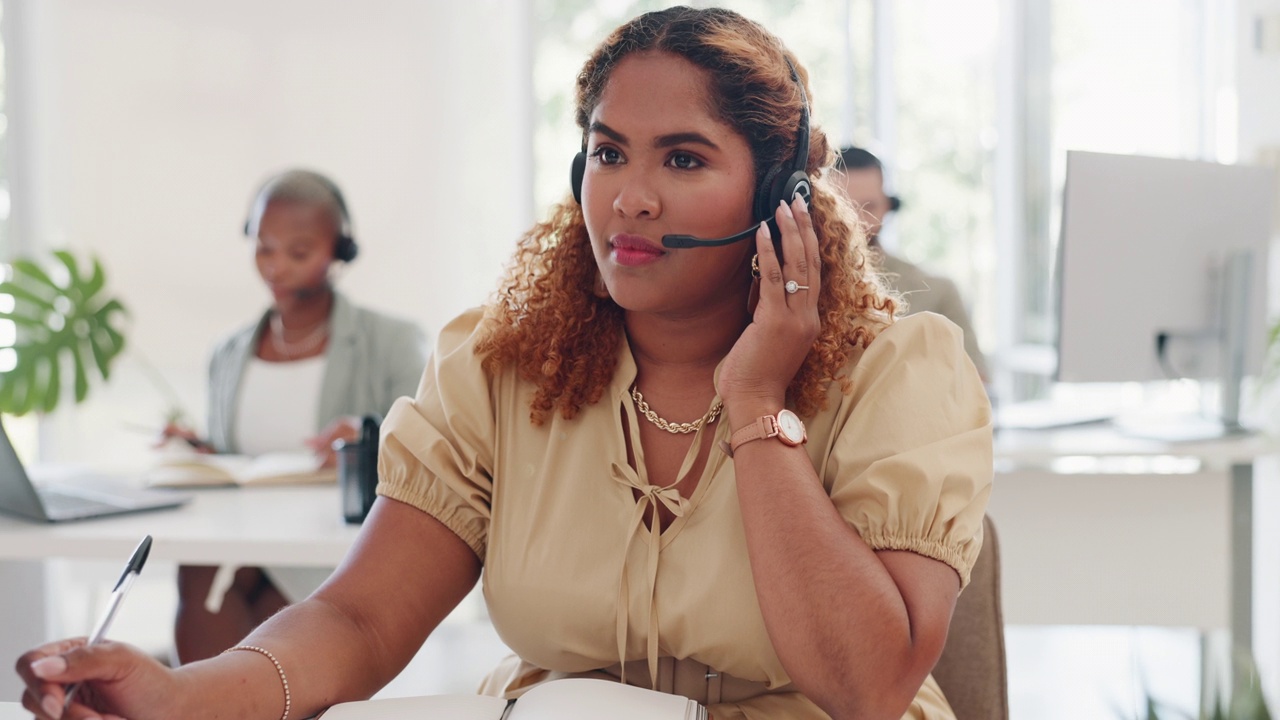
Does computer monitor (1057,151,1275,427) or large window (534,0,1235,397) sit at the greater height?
large window (534,0,1235,397)

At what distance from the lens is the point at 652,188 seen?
125cm

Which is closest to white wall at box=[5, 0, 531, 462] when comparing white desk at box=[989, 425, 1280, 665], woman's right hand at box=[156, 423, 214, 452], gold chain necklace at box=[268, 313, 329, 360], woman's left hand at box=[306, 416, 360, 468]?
gold chain necklace at box=[268, 313, 329, 360]

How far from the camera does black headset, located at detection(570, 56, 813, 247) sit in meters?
1.26

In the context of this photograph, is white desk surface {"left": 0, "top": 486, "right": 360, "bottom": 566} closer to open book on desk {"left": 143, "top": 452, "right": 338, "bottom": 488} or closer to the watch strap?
open book on desk {"left": 143, "top": 452, "right": 338, "bottom": 488}

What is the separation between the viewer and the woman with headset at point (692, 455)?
1.15m

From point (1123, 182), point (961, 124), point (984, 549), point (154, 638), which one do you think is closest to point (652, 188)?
point (984, 549)

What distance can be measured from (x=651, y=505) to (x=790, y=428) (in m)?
0.19

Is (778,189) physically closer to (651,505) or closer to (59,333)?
(651,505)

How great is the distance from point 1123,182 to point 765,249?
159 cm

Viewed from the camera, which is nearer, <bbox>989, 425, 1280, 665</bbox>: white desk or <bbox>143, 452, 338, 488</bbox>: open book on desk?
<bbox>143, 452, 338, 488</bbox>: open book on desk

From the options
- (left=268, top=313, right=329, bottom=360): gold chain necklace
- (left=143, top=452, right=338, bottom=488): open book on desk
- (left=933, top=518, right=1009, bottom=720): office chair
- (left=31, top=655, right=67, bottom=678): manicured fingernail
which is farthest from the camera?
(left=268, top=313, right=329, bottom=360): gold chain necklace

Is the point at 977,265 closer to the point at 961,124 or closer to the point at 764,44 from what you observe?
the point at 961,124

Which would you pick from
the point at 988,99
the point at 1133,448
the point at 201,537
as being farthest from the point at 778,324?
the point at 988,99

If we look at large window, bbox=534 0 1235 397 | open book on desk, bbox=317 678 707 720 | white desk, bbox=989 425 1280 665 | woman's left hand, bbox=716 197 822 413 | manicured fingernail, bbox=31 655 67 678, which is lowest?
white desk, bbox=989 425 1280 665
